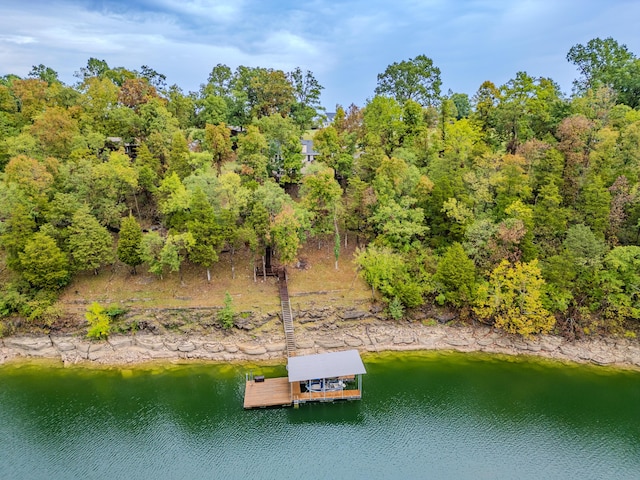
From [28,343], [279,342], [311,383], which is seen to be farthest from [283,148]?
[28,343]

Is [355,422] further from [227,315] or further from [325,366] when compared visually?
[227,315]

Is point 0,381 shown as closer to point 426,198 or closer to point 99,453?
point 99,453

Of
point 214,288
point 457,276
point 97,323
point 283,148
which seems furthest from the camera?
point 283,148

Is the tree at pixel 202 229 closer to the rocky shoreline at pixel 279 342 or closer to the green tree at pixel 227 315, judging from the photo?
the green tree at pixel 227 315

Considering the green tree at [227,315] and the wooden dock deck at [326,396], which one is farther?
the green tree at [227,315]

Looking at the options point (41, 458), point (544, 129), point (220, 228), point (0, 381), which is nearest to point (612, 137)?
point (544, 129)

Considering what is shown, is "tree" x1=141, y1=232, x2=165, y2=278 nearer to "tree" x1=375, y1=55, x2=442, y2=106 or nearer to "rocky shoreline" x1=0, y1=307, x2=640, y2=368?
"rocky shoreline" x1=0, y1=307, x2=640, y2=368

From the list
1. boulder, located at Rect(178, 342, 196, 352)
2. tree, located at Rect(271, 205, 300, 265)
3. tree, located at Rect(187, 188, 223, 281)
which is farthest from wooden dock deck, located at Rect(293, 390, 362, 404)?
tree, located at Rect(187, 188, 223, 281)

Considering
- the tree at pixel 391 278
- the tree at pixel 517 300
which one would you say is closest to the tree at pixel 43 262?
the tree at pixel 391 278
